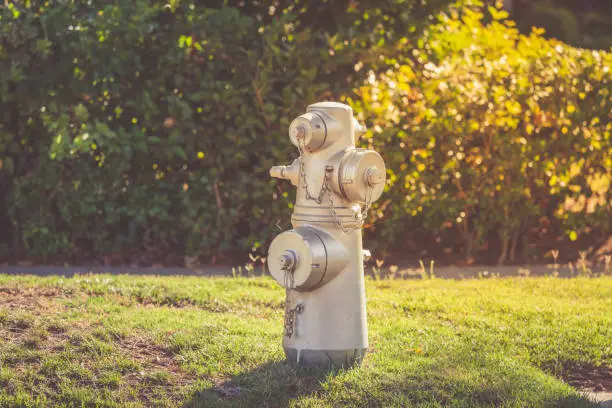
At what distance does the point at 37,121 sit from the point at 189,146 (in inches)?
53.2

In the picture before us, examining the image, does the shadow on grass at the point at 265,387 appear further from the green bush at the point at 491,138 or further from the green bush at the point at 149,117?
the green bush at the point at 491,138

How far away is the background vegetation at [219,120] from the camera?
7301 millimetres

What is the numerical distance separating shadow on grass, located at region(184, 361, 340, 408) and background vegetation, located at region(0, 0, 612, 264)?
128 inches

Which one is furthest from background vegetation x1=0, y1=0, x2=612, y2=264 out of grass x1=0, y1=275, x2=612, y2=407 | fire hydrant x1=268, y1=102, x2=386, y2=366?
fire hydrant x1=268, y1=102, x2=386, y2=366

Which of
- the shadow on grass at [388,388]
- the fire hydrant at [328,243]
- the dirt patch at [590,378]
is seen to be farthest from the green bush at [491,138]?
the shadow on grass at [388,388]

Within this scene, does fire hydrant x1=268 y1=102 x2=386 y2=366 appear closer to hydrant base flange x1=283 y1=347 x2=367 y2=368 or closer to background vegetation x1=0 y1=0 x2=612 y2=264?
hydrant base flange x1=283 y1=347 x2=367 y2=368

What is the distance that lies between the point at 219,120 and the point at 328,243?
3417 millimetres

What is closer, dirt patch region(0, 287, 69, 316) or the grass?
the grass

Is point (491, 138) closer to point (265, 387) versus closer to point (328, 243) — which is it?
point (328, 243)

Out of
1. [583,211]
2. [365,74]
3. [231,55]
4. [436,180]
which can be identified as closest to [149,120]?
[231,55]

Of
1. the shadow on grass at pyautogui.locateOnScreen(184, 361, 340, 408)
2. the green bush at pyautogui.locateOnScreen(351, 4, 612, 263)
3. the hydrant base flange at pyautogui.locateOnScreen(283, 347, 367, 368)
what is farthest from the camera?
the green bush at pyautogui.locateOnScreen(351, 4, 612, 263)

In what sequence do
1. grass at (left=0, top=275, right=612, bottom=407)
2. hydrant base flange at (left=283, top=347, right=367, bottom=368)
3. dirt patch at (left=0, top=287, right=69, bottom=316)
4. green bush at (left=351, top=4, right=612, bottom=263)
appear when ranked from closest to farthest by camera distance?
grass at (left=0, top=275, right=612, bottom=407)
hydrant base flange at (left=283, top=347, right=367, bottom=368)
dirt patch at (left=0, top=287, right=69, bottom=316)
green bush at (left=351, top=4, right=612, bottom=263)

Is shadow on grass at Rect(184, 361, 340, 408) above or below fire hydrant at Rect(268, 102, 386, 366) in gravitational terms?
below

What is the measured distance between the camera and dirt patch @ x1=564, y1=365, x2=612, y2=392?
4.64 metres
